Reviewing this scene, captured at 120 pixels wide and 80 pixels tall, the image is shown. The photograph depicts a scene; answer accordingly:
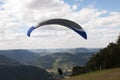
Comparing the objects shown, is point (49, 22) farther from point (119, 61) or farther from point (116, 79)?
point (119, 61)

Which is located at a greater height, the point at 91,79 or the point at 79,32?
the point at 79,32

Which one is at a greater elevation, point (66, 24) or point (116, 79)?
point (66, 24)

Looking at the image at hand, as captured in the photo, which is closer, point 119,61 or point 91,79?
point 91,79

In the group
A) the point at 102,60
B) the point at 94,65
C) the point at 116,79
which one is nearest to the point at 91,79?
the point at 116,79

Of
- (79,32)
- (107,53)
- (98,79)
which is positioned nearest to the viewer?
(79,32)

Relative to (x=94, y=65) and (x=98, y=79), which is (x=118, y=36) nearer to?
(x=94, y=65)

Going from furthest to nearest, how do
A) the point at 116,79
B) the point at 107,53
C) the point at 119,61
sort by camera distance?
the point at 107,53 < the point at 119,61 < the point at 116,79

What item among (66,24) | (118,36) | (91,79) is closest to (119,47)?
(118,36)

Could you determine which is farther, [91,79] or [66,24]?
[91,79]

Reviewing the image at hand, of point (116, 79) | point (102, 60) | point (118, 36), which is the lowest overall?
point (116, 79)
